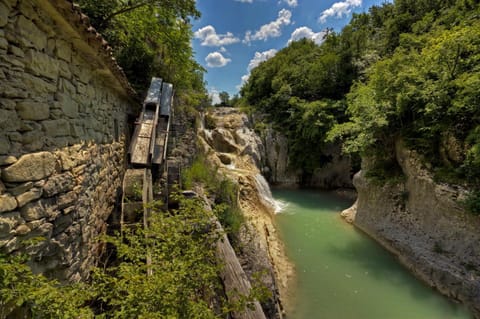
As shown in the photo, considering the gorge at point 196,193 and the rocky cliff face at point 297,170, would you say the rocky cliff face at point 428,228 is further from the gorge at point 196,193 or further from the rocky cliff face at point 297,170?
the rocky cliff face at point 297,170

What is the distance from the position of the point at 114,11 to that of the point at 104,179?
10.6 feet

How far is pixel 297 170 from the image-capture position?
14.6 m

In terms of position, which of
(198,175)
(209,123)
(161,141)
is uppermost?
(209,123)

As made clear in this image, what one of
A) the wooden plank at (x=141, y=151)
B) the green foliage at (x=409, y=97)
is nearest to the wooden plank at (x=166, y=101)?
the wooden plank at (x=141, y=151)

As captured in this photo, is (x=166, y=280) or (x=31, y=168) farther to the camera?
(x=166, y=280)

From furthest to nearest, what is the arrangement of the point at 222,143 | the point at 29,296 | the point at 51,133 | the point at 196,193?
the point at 222,143 → the point at 196,193 → the point at 51,133 → the point at 29,296

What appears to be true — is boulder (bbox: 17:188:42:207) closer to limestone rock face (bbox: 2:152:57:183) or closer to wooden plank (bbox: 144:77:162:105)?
limestone rock face (bbox: 2:152:57:183)

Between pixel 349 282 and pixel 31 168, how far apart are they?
6.55 meters

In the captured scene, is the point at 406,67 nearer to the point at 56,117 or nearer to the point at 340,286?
the point at 340,286

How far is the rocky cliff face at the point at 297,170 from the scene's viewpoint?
13.8 metres

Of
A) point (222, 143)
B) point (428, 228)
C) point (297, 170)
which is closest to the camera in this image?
point (428, 228)

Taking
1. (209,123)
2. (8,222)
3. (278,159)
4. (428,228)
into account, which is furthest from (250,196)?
(8,222)

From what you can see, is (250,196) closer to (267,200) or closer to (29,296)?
(267,200)

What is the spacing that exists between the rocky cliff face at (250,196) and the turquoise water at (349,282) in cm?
53
